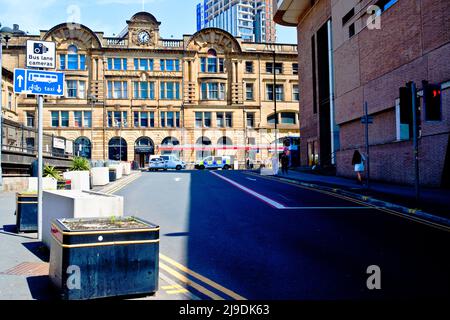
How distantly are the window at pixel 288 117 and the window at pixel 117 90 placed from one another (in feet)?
77.5

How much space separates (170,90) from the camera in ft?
195

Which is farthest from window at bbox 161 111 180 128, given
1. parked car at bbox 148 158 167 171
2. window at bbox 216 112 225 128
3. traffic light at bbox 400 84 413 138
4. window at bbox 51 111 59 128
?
traffic light at bbox 400 84 413 138

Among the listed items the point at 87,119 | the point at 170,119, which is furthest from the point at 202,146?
the point at 87,119

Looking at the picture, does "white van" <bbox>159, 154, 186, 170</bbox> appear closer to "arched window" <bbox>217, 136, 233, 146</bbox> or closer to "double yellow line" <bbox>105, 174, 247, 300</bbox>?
"arched window" <bbox>217, 136, 233, 146</bbox>

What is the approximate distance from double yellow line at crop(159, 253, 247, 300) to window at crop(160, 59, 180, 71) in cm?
5450

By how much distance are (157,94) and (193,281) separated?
55.2 metres

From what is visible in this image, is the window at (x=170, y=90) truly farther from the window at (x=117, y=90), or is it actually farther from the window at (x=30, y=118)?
the window at (x=30, y=118)

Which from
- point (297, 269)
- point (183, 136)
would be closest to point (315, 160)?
point (183, 136)

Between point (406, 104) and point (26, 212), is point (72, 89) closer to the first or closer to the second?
point (26, 212)

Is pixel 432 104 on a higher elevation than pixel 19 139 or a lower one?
higher

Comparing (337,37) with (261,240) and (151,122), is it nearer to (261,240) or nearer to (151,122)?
(261,240)

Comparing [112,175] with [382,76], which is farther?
[112,175]

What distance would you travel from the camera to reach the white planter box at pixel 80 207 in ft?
23.1

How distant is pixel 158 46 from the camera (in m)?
58.7
